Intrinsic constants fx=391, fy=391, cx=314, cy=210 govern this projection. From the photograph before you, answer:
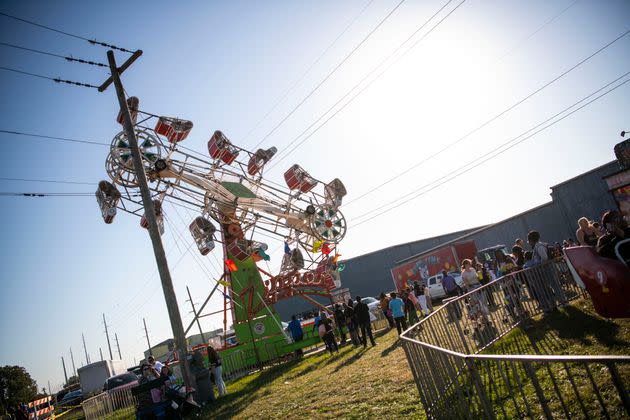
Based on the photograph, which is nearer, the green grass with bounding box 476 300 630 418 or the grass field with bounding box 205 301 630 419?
the green grass with bounding box 476 300 630 418

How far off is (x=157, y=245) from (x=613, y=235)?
34.4 ft

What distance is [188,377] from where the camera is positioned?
1056 cm

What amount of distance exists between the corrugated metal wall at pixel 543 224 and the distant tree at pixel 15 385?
114 feet

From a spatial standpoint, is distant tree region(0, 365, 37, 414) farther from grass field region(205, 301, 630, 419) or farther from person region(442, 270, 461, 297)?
person region(442, 270, 461, 297)

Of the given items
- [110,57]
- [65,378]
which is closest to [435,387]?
[110,57]

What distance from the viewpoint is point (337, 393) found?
824cm

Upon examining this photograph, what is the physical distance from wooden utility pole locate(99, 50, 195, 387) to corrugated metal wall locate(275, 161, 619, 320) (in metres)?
33.2

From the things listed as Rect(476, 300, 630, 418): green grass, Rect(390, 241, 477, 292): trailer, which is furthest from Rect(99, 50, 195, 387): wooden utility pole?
Rect(390, 241, 477, 292): trailer

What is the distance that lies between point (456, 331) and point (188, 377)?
7.12 metres

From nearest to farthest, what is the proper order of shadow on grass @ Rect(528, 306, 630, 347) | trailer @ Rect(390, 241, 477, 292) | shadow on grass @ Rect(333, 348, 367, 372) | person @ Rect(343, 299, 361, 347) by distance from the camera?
1. shadow on grass @ Rect(528, 306, 630, 347)
2. shadow on grass @ Rect(333, 348, 367, 372)
3. person @ Rect(343, 299, 361, 347)
4. trailer @ Rect(390, 241, 477, 292)

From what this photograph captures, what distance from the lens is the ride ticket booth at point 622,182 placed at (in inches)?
833

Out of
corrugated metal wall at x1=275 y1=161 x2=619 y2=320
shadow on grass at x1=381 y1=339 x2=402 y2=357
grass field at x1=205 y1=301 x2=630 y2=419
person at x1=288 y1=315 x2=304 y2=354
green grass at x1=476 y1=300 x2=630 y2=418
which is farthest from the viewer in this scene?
corrugated metal wall at x1=275 y1=161 x2=619 y2=320

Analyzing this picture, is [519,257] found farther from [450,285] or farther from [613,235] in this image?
[613,235]

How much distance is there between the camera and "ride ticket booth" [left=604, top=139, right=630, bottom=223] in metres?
21.2
